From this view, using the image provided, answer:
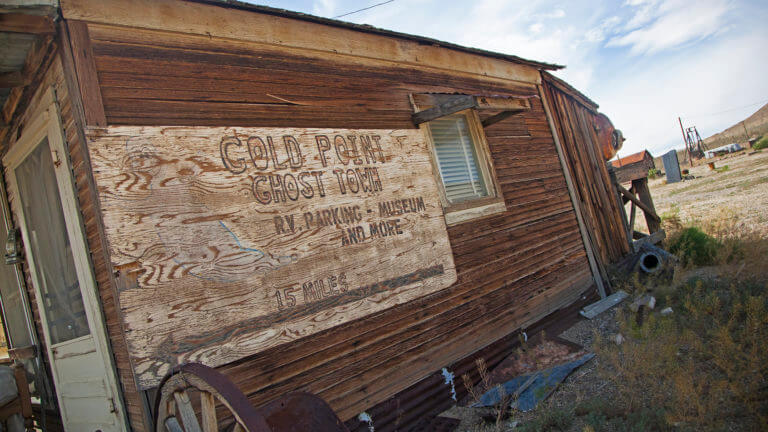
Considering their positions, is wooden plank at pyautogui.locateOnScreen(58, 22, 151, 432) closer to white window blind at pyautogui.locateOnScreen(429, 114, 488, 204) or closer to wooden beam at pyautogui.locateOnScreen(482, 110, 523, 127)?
white window blind at pyautogui.locateOnScreen(429, 114, 488, 204)

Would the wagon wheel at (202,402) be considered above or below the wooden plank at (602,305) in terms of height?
above

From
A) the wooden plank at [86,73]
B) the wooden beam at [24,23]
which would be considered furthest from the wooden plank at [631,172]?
the wooden beam at [24,23]

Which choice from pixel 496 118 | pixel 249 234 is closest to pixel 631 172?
pixel 496 118

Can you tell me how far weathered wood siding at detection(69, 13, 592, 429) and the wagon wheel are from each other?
0.57 m

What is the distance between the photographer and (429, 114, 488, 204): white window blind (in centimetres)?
531

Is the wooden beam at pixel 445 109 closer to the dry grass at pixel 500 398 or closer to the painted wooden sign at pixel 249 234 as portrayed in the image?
the painted wooden sign at pixel 249 234

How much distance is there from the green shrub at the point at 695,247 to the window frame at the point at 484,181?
4.46 metres

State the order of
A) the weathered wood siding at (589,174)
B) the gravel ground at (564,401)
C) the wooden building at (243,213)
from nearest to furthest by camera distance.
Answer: the wooden building at (243,213) → the gravel ground at (564,401) → the weathered wood siding at (589,174)

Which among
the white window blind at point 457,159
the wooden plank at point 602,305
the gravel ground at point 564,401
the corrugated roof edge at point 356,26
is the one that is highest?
the corrugated roof edge at point 356,26

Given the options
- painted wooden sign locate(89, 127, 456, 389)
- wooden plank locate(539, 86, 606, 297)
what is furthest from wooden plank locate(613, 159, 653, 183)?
painted wooden sign locate(89, 127, 456, 389)

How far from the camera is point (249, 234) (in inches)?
127

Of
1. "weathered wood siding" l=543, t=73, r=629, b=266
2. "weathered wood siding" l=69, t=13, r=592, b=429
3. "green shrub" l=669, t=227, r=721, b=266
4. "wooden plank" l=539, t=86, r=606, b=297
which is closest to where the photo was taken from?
"weathered wood siding" l=69, t=13, r=592, b=429

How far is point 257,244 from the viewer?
10.6ft

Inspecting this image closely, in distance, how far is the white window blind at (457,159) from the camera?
5.31m
